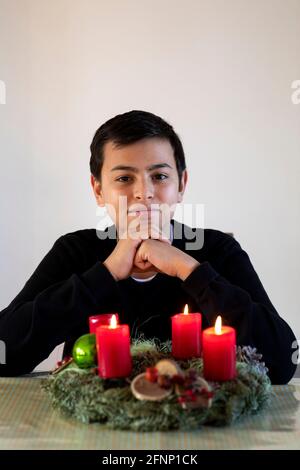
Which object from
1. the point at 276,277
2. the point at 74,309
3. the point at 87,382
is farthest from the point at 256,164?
the point at 87,382

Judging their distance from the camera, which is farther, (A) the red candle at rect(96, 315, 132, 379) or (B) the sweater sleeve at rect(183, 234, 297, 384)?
(B) the sweater sleeve at rect(183, 234, 297, 384)

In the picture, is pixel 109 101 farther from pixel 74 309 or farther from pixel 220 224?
pixel 74 309

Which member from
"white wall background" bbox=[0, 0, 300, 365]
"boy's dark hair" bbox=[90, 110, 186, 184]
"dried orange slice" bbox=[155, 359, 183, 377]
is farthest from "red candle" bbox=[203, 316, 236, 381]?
"white wall background" bbox=[0, 0, 300, 365]

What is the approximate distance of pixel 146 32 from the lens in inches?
112

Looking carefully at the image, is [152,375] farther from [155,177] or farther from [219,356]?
[155,177]

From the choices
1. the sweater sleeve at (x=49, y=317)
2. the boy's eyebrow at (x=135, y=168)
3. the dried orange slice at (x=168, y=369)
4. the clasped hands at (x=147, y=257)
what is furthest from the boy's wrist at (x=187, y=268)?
the dried orange slice at (x=168, y=369)

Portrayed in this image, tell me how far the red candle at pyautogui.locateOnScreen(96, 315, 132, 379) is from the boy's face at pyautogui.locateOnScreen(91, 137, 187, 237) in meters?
0.60

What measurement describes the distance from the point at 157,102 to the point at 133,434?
7.36ft

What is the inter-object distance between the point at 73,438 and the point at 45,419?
105mm

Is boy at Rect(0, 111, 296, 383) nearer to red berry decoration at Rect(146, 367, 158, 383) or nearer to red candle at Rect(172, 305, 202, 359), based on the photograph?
red candle at Rect(172, 305, 202, 359)

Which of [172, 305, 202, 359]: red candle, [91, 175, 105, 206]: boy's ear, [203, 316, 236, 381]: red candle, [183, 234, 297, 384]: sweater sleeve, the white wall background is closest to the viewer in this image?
[203, 316, 236, 381]: red candle

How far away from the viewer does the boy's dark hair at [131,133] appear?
5.05ft

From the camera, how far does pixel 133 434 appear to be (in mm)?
825

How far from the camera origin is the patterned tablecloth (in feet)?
2.59
